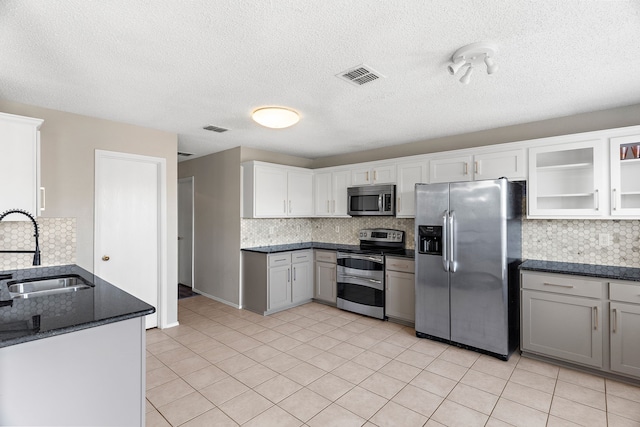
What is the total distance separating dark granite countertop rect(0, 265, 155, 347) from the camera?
4.73 feet

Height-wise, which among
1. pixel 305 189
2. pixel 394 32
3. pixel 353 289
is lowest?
pixel 353 289

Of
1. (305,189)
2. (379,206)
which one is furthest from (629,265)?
(305,189)

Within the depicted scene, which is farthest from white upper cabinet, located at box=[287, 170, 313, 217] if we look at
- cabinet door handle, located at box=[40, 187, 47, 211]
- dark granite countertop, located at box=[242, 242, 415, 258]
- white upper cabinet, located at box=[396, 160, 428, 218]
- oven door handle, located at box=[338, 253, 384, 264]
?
cabinet door handle, located at box=[40, 187, 47, 211]

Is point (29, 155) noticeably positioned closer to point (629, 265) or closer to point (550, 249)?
point (550, 249)

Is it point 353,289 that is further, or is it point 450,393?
point 353,289

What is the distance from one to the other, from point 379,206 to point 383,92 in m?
2.08

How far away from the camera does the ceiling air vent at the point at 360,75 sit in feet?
7.59

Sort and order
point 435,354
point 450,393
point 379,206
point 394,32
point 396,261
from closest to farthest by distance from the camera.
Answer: point 394,32, point 450,393, point 435,354, point 396,261, point 379,206

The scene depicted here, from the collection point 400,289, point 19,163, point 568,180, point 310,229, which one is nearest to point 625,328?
point 568,180

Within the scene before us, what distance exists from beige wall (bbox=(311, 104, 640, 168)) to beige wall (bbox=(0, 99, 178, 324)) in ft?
11.2

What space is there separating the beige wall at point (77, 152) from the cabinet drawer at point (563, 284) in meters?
4.49

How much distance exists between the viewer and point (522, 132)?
146 inches

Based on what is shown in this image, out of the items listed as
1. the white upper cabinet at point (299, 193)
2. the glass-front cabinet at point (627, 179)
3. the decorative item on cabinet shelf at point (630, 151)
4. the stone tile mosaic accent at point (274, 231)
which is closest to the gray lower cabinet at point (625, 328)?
the glass-front cabinet at point (627, 179)

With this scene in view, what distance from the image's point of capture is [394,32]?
185 centimetres
